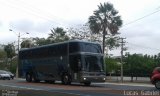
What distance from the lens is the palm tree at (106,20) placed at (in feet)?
213

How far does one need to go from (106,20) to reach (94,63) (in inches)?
1310

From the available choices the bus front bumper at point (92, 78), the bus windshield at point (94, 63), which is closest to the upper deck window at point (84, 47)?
the bus windshield at point (94, 63)

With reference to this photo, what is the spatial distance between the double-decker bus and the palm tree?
26.8 meters

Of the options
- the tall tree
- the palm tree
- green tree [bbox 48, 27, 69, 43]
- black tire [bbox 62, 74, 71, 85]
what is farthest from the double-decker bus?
the tall tree

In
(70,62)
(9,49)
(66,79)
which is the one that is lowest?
(66,79)

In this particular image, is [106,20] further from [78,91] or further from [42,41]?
[78,91]

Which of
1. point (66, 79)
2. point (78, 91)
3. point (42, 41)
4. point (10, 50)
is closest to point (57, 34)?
point (42, 41)

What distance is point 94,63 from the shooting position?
32.7 metres

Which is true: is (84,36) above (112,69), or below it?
above

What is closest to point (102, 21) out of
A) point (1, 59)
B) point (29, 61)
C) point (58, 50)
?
point (29, 61)

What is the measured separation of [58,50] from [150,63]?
38.4 meters

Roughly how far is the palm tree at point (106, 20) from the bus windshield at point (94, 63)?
3187 centimetres

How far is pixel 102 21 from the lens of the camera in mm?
65250

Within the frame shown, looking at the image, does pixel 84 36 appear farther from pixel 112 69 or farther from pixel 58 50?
pixel 58 50
